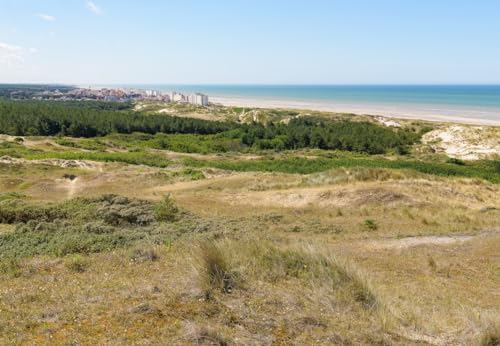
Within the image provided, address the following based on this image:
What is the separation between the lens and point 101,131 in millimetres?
79562

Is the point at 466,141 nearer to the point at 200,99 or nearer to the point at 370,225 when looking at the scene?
the point at 370,225

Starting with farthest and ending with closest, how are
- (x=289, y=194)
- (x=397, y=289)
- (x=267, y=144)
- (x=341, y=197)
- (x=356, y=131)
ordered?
(x=356, y=131), (x=267, y=144), (x=289, y=194), (x=341, y=197), (x=397, y=289)

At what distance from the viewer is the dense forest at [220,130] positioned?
2849 inches

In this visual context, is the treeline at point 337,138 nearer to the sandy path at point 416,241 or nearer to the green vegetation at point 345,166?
the green vegetation at point 345,166

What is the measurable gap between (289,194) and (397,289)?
15611mm

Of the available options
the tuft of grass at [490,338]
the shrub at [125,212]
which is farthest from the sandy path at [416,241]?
the shrub at [125,212]

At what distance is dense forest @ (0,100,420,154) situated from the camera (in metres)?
72.4

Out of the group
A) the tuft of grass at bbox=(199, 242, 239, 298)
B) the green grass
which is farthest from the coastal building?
the tuft of grass at bbox=(199, 242, 239, 298)

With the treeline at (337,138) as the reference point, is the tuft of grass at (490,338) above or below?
above

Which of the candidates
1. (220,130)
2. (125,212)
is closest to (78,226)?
(125,212)

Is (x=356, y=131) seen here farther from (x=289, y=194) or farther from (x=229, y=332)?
(x=229, y=332)

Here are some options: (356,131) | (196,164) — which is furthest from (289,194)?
(356,131)

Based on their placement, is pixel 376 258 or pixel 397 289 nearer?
pixel 397 289

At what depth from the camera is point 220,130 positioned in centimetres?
9044
